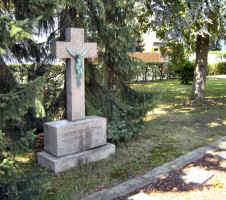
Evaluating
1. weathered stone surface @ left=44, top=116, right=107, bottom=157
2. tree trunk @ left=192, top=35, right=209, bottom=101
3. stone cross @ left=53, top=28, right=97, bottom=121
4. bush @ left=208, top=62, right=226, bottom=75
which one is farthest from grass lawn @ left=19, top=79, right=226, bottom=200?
bush @ left=208, top=62, right=226, bottom=75

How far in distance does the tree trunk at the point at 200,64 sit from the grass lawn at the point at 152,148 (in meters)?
0.82

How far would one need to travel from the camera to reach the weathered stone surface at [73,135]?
4328 mm

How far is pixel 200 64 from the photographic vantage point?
33.2ft

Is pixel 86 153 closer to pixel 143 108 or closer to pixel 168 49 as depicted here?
pixel 143 108

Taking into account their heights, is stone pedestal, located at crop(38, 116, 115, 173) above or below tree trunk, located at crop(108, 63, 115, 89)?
below

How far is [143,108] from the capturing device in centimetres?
591

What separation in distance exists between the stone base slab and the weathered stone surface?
85mm

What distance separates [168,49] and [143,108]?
6.06 meters

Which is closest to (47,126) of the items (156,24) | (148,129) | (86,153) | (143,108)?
(86,153)

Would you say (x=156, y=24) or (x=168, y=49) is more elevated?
(x=156, y=24)

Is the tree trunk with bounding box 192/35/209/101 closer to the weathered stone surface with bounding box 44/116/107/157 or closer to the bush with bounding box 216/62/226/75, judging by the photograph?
the weathered stone surface with bounding box 44/116/107/157

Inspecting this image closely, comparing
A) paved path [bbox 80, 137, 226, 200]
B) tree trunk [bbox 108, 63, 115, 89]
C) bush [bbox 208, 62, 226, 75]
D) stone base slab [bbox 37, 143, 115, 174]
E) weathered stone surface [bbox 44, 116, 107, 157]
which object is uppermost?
bush [bbox 208, 62, 226, 75]

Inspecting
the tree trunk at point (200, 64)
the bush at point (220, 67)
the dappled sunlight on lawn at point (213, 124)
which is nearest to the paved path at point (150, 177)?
the dappled sunlight on lawn at point (213, 124)

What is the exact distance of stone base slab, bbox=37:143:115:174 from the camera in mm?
4238
